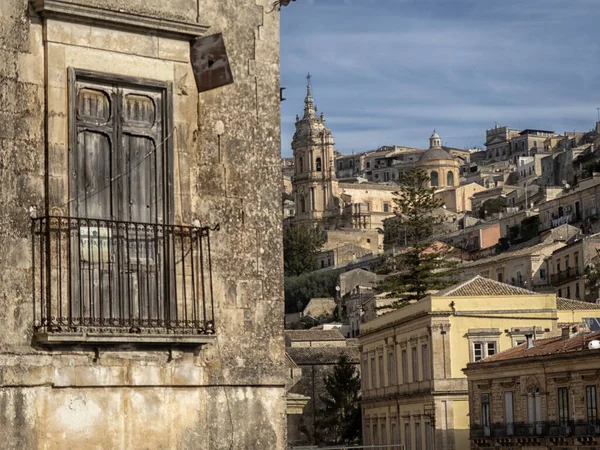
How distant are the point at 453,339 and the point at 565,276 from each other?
79.4 feet

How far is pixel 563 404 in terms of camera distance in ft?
162

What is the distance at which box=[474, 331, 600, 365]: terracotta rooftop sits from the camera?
159ft

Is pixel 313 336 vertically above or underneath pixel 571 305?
above

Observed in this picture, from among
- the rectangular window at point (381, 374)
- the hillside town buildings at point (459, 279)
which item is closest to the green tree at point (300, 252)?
the hillside town buildings at point (459, 279)

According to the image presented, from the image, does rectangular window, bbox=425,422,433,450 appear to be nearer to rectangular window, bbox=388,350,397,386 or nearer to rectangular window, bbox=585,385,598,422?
rectangular window, bbox=388,350,397,386

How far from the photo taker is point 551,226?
99812 millimetres

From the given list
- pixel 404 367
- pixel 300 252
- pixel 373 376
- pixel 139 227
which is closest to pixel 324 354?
pixel 373 376

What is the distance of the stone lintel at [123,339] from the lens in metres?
8.64

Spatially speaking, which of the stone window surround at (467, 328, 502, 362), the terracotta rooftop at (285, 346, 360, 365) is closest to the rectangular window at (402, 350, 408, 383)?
the stone window surround at (467, 328, 502, 362)

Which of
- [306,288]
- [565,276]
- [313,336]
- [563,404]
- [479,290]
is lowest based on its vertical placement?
[563,404]

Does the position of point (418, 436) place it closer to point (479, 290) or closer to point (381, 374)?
point (479, 290)

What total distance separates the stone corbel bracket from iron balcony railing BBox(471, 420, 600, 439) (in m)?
39.4

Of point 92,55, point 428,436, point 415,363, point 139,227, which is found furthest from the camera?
point 415,363

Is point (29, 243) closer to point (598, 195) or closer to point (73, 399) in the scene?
point (73, 399)
